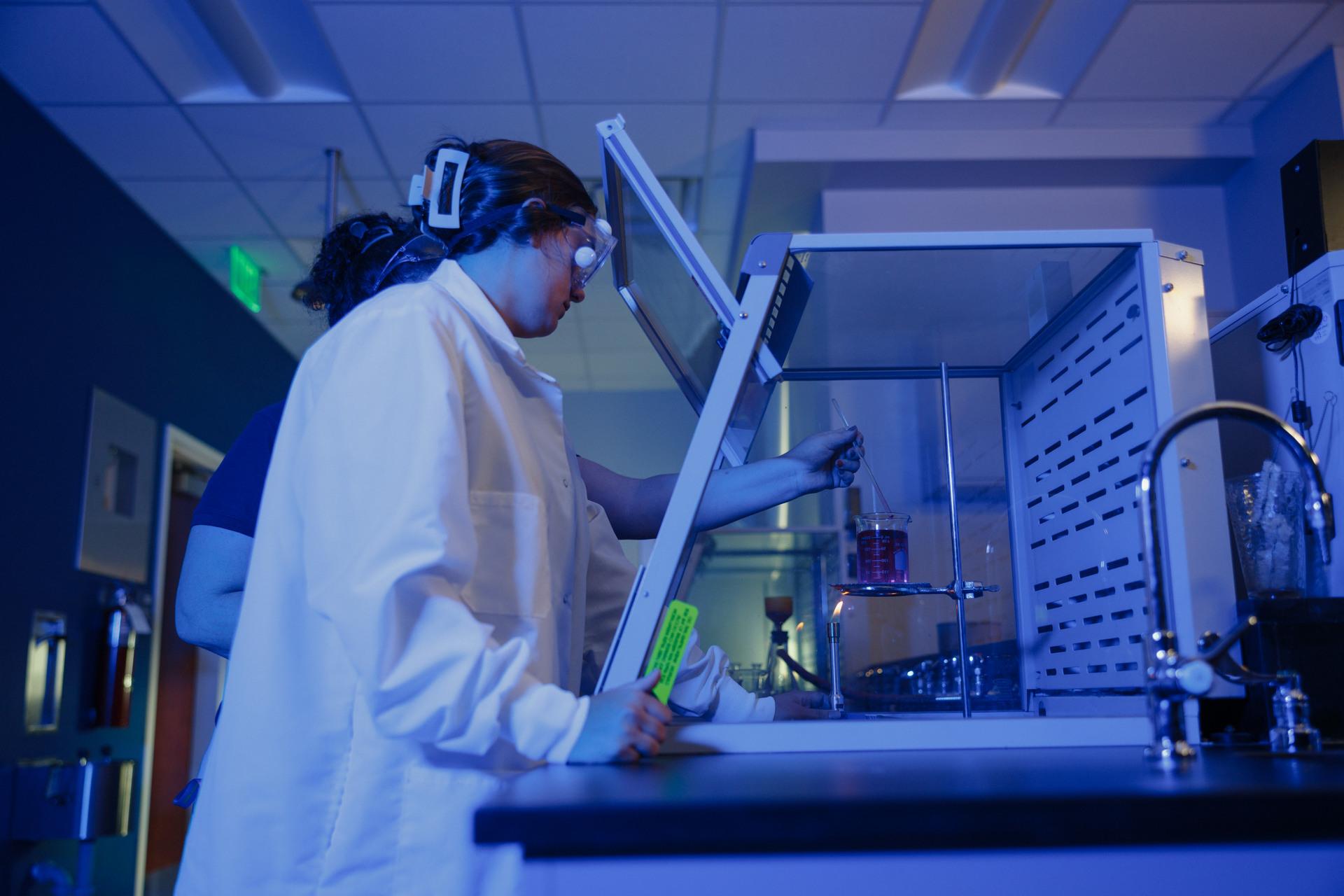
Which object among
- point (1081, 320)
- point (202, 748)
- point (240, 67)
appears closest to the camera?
point (1081, 320)

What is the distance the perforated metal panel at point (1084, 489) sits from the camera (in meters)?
1.21

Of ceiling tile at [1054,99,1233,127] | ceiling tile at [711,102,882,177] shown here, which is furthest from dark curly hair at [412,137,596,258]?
Answer: ceiling tile at [1054,99,1233,127]

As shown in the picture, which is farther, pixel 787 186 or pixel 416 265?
pixel 787 186

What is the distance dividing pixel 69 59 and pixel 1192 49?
3.46m

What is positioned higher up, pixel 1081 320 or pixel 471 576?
pixel 1081 320

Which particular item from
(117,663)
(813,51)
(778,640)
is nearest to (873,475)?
(778,640)

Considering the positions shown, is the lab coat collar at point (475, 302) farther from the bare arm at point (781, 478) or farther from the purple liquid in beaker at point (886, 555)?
the purple liquid in beaker at point (886, 555)

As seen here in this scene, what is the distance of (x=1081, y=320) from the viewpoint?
1333 mm

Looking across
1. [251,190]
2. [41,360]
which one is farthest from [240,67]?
[41,360]

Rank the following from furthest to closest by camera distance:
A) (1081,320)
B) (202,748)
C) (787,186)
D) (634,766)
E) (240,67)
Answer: (202,748) → (787,186) → (240,67) → (1081,320) → (634,766)

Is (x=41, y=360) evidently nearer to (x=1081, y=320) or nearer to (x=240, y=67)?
(x=240, y=67)

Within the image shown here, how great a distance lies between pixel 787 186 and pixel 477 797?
10.9 feet

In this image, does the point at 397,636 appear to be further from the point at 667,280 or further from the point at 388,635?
the point at 667,280

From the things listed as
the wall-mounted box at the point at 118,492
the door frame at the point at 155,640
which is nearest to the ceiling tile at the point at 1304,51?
the door frame at the point at 155,640
